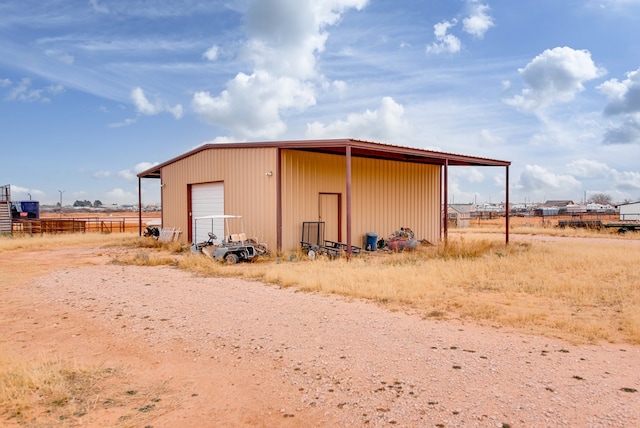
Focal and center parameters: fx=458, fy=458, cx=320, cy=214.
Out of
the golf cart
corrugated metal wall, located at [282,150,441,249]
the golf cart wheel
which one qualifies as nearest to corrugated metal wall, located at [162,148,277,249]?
corrugated metal wall, located at [282,150,441,249]

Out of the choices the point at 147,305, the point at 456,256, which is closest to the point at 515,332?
the point at 147,305

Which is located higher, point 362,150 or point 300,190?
point 362,150

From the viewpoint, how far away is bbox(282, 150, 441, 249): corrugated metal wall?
14.7 m

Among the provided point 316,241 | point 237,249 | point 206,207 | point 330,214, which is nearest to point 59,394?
point 237,249

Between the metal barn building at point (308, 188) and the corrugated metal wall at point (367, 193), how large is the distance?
0.03m

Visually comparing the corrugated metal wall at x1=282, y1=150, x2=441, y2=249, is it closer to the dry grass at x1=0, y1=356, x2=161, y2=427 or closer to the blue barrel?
the blue barrel

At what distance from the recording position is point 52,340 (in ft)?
18.4

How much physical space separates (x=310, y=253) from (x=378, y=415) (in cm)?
971

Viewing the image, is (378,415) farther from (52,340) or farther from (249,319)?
(52,340)

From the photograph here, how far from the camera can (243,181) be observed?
50.2 ft

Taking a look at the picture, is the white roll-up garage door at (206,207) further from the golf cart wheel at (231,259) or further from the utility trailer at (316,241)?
the golf cart wheel at (231,259)

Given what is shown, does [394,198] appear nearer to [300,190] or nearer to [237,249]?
[300,190]

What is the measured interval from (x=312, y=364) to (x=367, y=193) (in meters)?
12.7

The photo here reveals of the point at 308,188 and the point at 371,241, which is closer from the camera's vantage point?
the point at 308,188
